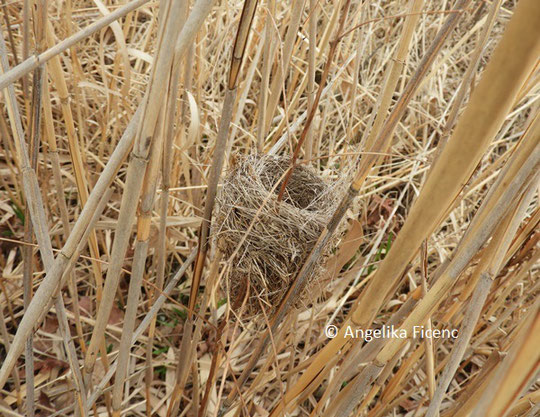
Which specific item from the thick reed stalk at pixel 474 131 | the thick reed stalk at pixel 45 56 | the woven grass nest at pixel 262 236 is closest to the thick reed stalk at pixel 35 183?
the thick reed stalk at pixel 45 56

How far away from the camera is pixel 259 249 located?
76 cm

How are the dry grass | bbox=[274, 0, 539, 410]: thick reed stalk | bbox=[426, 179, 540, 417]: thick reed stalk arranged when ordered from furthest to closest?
bbox=[426, 179, 540, 417]: thick reed stalk < the dry grass < bbox=[274, 0, 539, 410]: thick reed stalk

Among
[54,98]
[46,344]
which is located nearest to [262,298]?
[46,344]

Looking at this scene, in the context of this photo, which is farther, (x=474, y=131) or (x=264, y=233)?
(x=264, y=233)

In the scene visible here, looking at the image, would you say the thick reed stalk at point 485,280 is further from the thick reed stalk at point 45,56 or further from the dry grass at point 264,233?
the thick reed stalk at point 45,56

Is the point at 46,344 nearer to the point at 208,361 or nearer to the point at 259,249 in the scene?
the point at 208,361

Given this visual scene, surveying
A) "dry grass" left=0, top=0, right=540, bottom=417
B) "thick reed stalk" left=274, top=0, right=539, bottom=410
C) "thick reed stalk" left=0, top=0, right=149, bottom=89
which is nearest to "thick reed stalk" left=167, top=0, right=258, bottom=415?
"dry grass" left=0, top=0, right=540, bottom=417

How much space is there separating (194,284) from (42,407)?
1.80 ft

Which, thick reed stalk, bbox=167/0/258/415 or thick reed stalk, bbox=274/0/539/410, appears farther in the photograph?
thick reed stalk, bbox=167/0/258/415

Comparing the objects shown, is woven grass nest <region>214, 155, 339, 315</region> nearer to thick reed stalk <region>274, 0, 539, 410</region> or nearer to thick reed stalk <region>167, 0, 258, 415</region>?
thick reed stalk <region>167, 0, 258, 415</region>

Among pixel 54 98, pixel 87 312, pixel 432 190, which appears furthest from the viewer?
Answer: pixel 54 98

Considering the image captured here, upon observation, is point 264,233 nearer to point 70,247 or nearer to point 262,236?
point 262,236

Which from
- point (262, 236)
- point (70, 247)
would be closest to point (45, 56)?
point (70, 247)

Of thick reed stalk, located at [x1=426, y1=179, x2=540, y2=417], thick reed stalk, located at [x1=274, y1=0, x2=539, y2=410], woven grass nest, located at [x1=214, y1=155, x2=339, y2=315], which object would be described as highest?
thick reed stalk, located at [x1=274, y1=0, x2=539, y2=410]
